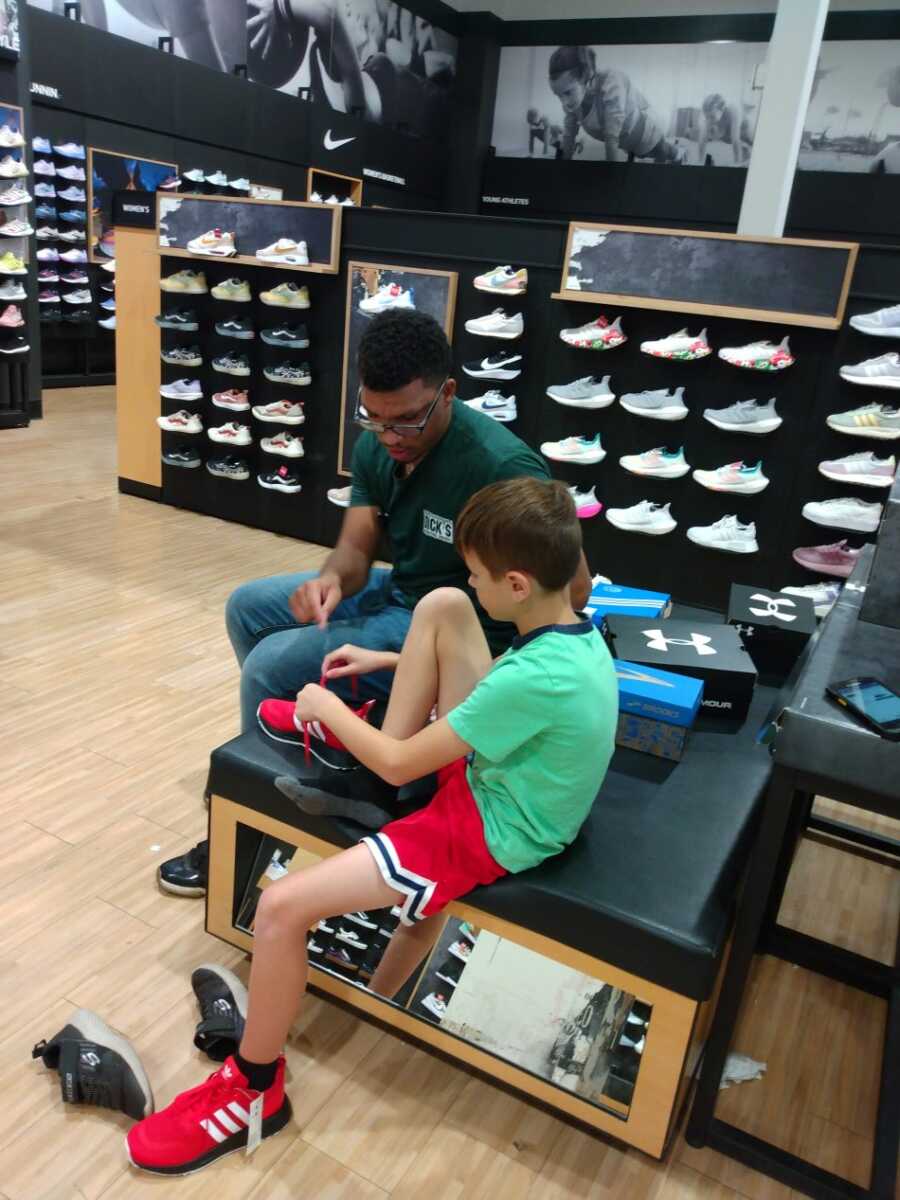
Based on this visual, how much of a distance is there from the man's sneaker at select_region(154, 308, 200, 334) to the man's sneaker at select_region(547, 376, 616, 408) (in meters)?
2.14

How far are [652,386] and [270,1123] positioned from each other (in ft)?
10.7

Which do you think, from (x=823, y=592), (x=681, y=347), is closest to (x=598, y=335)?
(x=681, y=347)

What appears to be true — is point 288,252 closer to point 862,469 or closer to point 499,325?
point 499,325

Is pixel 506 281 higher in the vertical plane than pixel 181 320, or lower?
higher

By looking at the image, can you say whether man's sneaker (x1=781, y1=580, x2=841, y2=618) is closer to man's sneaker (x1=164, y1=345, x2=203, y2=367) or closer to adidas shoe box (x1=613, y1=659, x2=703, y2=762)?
adidas shoe box (x1=613, y1=659, x2=703, y2=762)

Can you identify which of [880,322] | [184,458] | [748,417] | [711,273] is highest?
[711,273]

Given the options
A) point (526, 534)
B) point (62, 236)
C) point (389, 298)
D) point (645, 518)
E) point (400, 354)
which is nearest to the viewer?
point (526, 534)

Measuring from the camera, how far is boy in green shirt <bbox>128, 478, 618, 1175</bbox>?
1.31m

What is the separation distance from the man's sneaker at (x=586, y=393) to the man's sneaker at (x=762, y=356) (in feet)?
1.69

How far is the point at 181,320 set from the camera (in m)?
4.79

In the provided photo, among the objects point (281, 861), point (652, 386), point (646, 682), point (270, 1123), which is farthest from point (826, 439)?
point (270, 1123)

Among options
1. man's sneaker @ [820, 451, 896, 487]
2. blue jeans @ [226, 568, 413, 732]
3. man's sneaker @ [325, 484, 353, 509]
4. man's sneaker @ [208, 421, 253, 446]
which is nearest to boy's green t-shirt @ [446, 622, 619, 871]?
blue jeans @ [226, 568, 413, 732]

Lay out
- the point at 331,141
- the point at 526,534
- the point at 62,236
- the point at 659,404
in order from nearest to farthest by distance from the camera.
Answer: the point at 526,534 → the point at 659,404 → the point at 62,236 → the point at 331,141

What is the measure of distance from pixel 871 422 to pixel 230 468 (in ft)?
10.5
